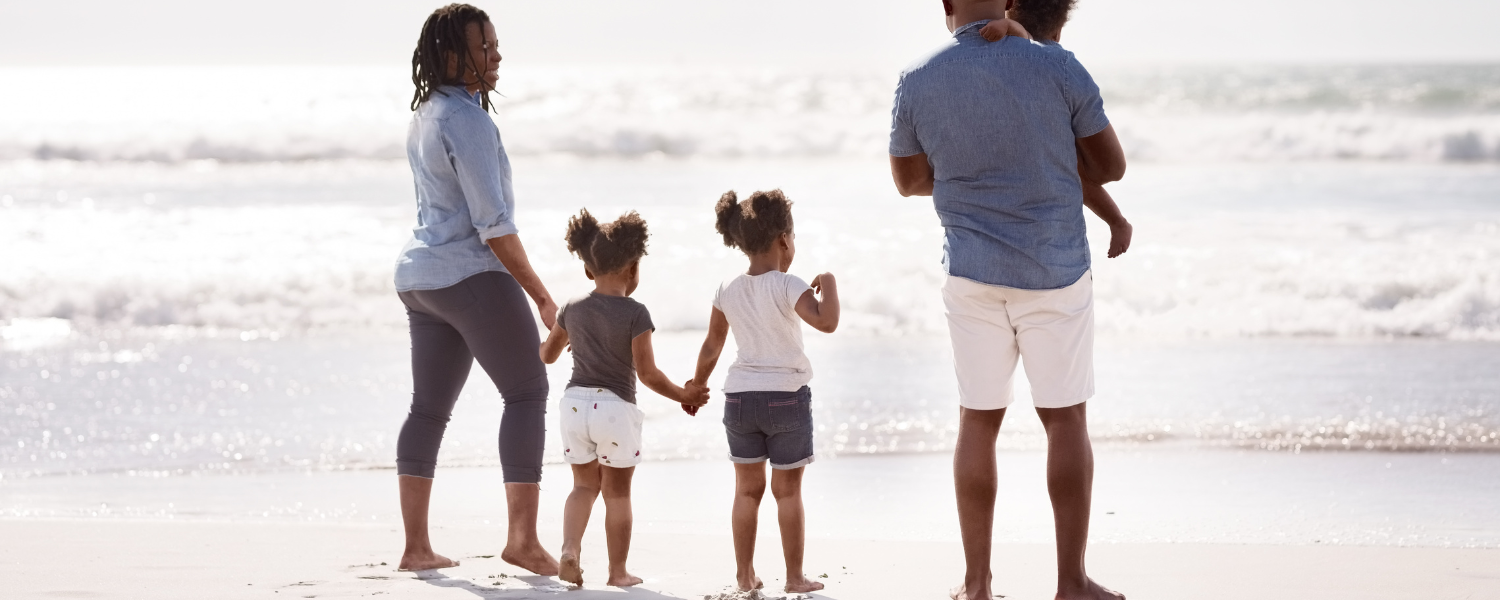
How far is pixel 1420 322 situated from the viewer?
7684 millimetres

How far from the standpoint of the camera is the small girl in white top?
9.89 ft

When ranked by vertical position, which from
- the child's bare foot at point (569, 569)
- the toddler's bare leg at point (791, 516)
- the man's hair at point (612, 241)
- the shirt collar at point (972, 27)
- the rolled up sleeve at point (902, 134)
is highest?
the shirt collar at point (972, 27)

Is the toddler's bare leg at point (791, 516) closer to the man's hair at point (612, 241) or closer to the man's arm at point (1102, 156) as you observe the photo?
the man's hair at point (612, 241)

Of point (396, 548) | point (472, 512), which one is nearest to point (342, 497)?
point (472, 512)

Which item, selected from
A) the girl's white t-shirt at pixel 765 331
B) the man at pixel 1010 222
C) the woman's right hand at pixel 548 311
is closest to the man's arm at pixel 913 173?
the man at pixel 1010 222

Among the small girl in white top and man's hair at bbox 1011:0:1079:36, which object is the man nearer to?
man's hair at bbox 1011:0:1079:36

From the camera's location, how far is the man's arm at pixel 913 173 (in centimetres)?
284

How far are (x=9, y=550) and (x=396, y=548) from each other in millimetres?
1020

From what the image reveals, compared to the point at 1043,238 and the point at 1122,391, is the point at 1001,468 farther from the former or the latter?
the point at 1043,238

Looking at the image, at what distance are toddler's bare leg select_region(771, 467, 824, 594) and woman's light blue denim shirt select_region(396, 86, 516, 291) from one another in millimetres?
858

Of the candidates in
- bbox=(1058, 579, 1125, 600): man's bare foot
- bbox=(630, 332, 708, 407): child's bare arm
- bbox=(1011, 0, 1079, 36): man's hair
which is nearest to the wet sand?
bbox=(1058, 579, 1125, 600): man's bare foot

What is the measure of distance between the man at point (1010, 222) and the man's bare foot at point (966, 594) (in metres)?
0.12

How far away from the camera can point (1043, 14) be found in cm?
284

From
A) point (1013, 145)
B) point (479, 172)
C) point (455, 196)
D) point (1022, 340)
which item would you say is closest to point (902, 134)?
point (1013, 145)
